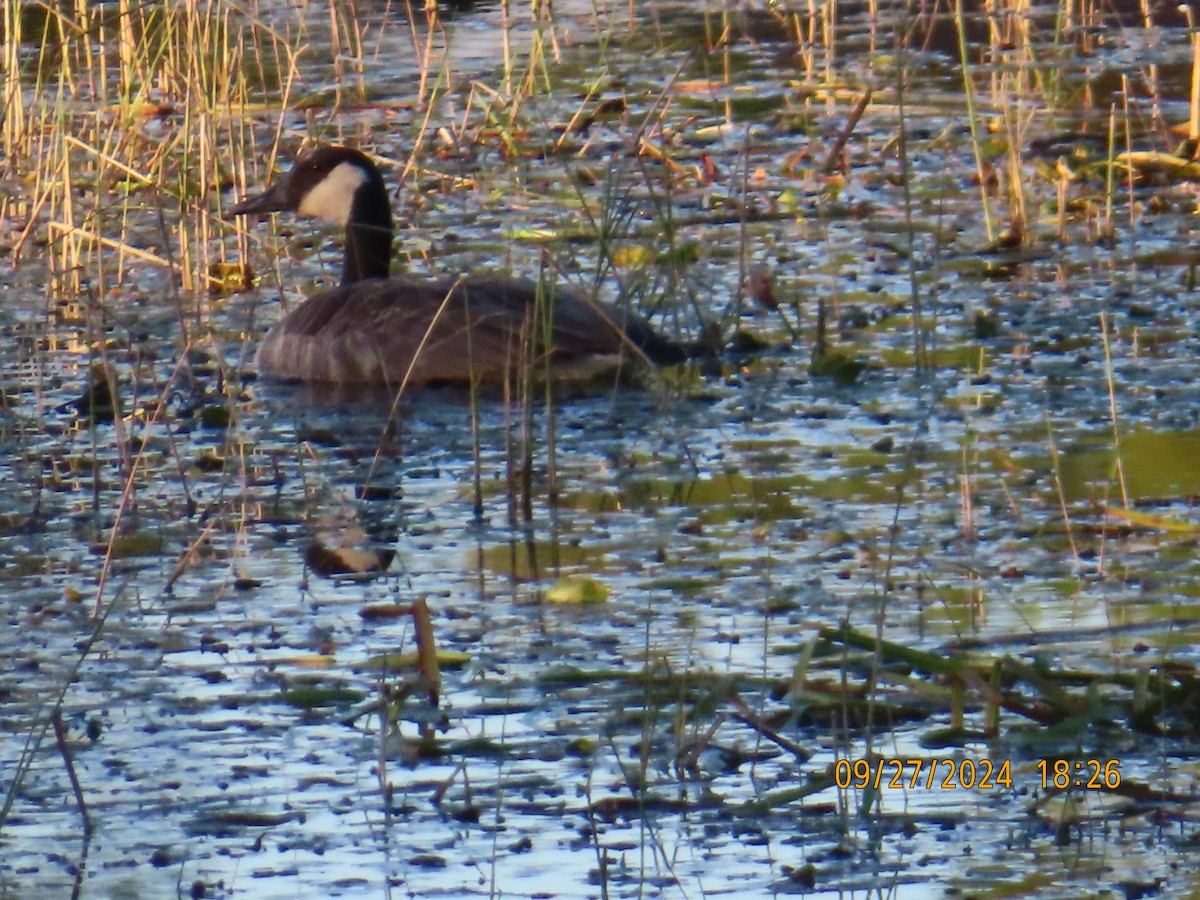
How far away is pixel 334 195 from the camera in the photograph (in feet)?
32.8

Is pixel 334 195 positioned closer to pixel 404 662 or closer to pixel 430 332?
pixel 430 332

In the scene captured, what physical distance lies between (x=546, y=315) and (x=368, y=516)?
1.44 m

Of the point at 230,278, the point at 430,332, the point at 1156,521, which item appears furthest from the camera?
the point at 230,278

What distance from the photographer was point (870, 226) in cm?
1077

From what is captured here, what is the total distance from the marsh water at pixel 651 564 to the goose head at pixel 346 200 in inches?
14.7

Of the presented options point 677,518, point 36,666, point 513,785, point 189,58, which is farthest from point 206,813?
point 189,58

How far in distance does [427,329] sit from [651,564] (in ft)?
8.78

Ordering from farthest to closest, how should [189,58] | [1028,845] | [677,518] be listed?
1. [189,58]
2. [677,518]
3. [1028,845]

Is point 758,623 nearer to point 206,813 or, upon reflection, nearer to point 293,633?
point 293,633

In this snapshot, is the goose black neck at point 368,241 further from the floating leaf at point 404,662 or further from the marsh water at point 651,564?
the floating leaf at point 404,662
